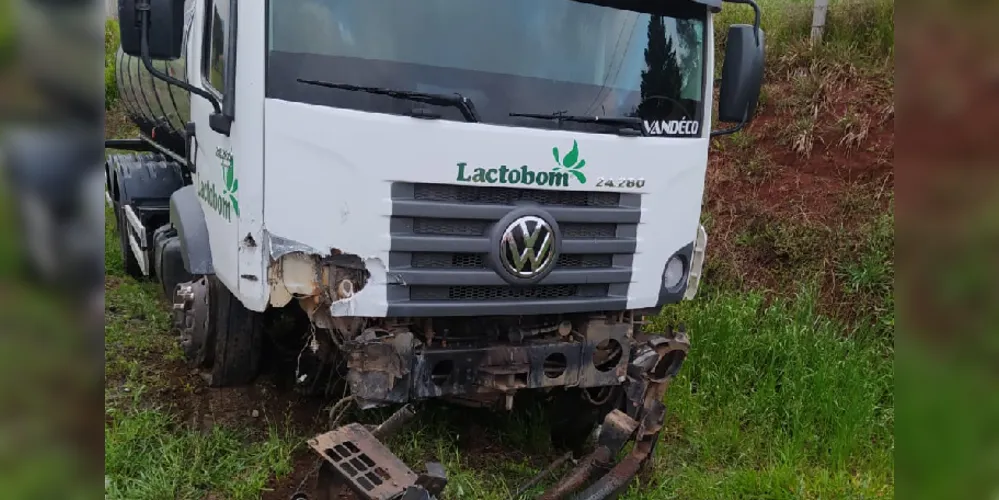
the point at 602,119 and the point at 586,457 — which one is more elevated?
the point at 602,119

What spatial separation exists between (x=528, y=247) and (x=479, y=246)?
21 centimetres

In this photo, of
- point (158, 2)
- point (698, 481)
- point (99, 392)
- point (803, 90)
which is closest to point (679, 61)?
point (698, 481)

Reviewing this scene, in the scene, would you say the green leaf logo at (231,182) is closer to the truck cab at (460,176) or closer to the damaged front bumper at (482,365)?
the truck cab at (460,176)

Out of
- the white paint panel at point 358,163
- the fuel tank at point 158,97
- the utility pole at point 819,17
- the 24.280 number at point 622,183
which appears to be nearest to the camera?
the white paint panel at point 358,163

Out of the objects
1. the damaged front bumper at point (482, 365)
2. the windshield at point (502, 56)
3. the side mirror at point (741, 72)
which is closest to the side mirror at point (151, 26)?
the windshield at point (502, 56)

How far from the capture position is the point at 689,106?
3922mm

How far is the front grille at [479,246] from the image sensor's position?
3.16m

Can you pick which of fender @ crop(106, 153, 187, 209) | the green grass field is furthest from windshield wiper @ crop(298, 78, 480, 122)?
fender @ crop(106, 153, 187, 209)

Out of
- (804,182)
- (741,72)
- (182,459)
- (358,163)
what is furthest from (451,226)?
(804,182)

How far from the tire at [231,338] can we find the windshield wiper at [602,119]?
6.45 feet

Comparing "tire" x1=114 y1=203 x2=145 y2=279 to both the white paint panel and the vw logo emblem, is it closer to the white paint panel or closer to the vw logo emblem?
the white paint panel

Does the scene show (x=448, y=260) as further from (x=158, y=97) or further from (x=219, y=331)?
(x=158, y=97)

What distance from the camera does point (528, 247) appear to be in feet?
10.7

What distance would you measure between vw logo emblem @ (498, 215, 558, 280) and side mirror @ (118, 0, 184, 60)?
1.57 m
